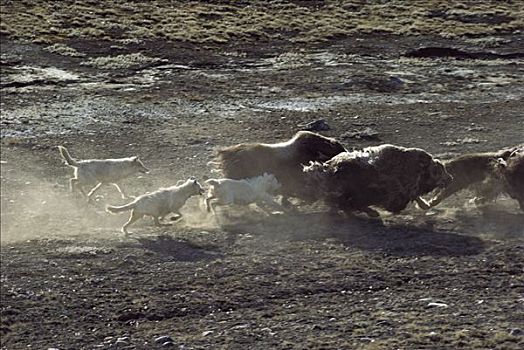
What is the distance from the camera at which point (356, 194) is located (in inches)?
583

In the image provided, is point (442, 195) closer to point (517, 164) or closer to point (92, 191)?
point (517, 164)

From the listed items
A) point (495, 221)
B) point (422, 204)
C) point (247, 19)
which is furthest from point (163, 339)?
point (247, 19)

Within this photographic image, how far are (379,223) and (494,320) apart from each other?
12.1 feet

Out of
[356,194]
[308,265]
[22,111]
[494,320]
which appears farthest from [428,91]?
[494,320]

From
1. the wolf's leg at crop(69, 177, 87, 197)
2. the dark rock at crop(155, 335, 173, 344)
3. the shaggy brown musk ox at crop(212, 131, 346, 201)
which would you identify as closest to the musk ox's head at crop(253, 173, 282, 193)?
the shaggy brown musk ox at crop(212, 131, 346, 201)

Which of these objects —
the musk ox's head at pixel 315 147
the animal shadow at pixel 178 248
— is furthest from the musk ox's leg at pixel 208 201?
the musk ox's head at pixel 315 147

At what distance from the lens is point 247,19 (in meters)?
35.2

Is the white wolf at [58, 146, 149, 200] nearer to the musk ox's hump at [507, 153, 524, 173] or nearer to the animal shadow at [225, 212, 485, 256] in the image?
the animal shadow at [225, 212, 485, 256]

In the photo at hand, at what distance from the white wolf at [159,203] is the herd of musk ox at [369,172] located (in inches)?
38.7

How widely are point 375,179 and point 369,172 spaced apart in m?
0.11

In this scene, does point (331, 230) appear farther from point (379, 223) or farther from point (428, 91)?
point (428, 91)

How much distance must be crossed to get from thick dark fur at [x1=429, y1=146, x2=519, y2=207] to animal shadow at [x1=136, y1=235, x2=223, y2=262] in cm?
329

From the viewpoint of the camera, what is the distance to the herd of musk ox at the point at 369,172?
14906 millimetres

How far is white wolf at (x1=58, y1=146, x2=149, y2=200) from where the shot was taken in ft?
52.9
